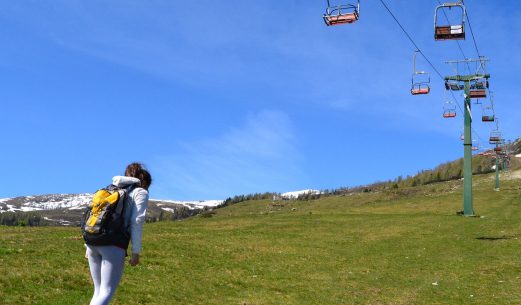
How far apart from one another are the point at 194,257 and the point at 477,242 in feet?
57.5

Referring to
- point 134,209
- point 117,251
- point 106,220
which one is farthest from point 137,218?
point 117,251

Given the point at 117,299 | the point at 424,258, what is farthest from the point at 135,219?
the point at 424,258

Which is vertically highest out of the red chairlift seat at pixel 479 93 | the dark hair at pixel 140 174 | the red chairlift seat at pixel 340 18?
the red chairlift seat at pixel 479 93

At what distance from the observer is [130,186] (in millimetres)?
8750

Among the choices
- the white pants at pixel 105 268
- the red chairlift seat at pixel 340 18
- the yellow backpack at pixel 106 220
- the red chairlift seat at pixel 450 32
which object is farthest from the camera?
the red chairlift seat at pixel 450 32

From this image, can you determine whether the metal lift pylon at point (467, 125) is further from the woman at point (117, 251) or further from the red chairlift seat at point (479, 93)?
the woman at point (117, 251)

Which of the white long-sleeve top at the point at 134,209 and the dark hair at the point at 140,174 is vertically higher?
the dark hair at the point at 140,174

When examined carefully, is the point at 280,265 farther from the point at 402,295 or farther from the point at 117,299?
the point at 117,299

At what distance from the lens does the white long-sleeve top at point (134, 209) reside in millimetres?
8567

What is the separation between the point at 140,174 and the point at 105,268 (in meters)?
1.60

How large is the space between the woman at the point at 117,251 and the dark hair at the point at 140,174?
11 centimetres

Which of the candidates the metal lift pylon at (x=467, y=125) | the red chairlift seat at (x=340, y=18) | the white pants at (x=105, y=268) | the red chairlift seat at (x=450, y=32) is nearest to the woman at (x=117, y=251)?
the white pants at (x=105, y=268)

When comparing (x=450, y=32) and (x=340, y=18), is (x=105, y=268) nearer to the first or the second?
(x=340, y=18)

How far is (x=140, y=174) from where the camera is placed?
893cm
